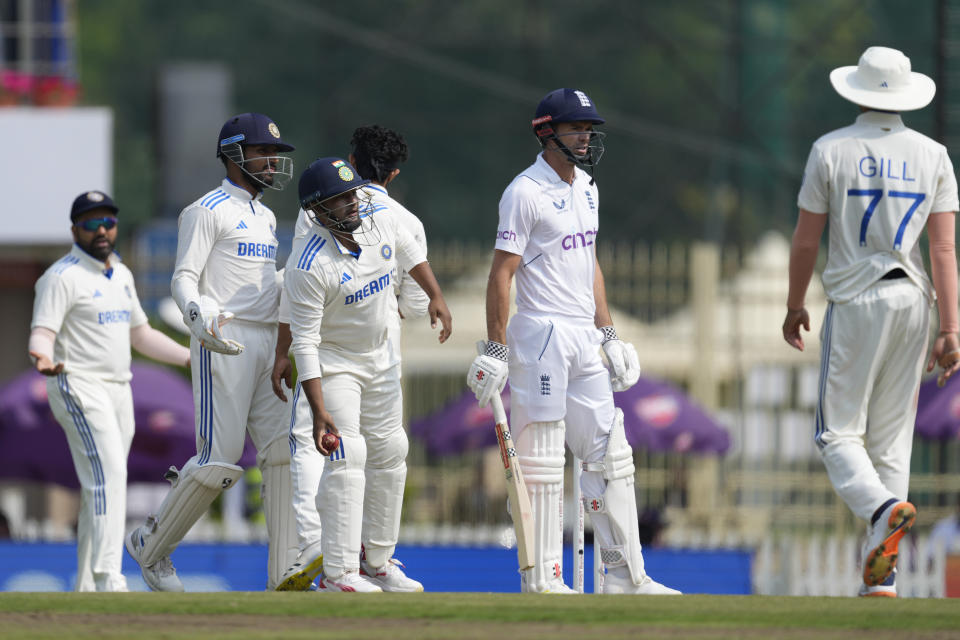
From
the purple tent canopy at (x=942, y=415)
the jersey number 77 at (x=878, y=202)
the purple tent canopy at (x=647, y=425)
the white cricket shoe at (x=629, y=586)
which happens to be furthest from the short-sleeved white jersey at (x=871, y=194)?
the purple tent canopy at (x=942, y=415)

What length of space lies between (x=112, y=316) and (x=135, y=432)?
515 centimetres

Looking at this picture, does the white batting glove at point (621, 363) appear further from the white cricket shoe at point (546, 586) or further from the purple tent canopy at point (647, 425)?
the purple tent canopy at point (647, 425)

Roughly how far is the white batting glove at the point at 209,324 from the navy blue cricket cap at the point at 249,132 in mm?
796

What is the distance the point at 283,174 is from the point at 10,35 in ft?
36.5

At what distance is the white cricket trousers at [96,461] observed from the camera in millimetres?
9602

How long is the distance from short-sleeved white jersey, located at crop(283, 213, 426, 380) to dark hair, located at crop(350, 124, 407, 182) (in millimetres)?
708

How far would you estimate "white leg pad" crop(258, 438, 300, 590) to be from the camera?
8.58 m

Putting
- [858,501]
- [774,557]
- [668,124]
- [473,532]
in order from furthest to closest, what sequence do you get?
[668,124] < [473,532] < [774,557] < [858,501]

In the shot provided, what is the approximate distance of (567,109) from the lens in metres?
8.23

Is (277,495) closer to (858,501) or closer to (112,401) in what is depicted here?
(112,401)

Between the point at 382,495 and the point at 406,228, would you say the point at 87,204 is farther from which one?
the point at 382,495

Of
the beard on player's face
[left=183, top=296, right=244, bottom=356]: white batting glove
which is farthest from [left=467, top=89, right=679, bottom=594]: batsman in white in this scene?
the beard on player's face

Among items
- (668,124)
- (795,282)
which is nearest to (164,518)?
(795,282)

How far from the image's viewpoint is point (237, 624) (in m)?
6.42
